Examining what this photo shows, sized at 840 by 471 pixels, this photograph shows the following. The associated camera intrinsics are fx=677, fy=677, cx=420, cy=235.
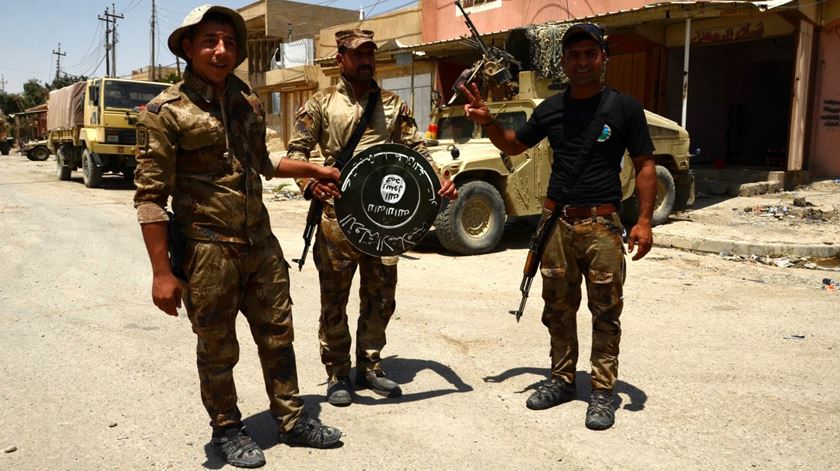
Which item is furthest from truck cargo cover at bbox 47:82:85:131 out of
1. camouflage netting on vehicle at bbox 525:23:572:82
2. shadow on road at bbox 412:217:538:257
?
A: camouflage netting on vehicle at bbox 525:23:572:82

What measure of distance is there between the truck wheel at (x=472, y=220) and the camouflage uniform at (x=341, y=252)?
3924 mm

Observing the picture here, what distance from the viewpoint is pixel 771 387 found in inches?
149

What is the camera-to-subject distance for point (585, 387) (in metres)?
3.85

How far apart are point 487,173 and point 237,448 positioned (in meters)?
5.76

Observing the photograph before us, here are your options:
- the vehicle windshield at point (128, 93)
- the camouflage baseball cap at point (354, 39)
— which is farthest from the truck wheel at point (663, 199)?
the vehicle windshield at point (128, 93)

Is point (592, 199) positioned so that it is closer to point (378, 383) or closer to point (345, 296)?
point (345, 296)

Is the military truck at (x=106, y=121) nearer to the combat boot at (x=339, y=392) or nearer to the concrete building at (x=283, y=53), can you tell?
the concrete building at (x=283, y=53)

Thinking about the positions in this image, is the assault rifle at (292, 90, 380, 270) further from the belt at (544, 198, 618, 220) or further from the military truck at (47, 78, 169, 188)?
the military truck at (47, 78, 169, 188)

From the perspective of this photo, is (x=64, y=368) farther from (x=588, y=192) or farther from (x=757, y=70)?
(x=757, y=70)

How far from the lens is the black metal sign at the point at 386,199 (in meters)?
3.39

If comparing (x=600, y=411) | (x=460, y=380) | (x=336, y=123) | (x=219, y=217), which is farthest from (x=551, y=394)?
(x=219, y=217)

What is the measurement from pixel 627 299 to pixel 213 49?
4342 millimetres

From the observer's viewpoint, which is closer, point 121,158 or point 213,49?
point 213,49

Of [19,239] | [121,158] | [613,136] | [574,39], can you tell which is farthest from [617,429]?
[121,158]
